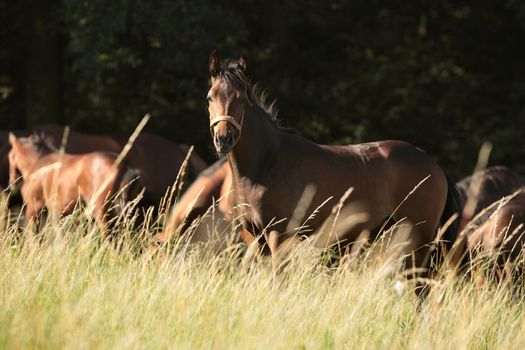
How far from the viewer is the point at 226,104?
278 inches

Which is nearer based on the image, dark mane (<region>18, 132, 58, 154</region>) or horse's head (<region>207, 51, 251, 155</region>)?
horse's head (<region>207, 51, 251, 155</region>)

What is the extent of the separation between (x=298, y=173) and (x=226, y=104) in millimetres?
806

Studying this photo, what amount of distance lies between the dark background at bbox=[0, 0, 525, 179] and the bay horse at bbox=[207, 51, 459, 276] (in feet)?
23.9

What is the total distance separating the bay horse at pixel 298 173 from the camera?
716 centimetres

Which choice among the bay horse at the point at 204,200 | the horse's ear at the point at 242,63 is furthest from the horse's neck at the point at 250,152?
the bay horse at the point at 204,200

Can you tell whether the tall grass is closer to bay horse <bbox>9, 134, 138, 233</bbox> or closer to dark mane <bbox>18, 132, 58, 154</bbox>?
bay horse <bbox>9, 134, 138, 233</bbox>

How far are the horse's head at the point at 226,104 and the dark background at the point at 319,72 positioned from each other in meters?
7.59

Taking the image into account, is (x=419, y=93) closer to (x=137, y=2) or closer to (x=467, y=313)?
(x=137, y=2)

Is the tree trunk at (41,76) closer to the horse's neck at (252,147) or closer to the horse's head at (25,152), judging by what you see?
the horse's head at (25,152)

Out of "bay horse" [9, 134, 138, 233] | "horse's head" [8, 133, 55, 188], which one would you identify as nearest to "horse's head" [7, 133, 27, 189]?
"horse's head" [8, 133, 55, 188]

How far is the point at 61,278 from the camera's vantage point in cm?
489

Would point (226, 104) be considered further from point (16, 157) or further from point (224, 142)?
point (16, 157)

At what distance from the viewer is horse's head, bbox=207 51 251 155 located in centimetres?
696

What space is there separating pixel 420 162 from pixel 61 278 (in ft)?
13.1
